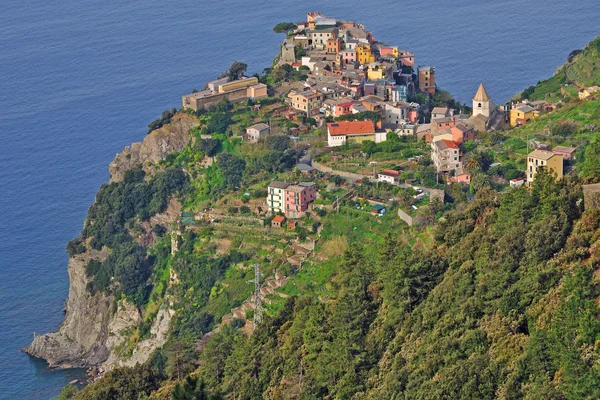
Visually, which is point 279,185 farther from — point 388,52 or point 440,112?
point 388,52

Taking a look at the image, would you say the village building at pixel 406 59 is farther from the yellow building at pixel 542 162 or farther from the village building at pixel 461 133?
the yellow building at pixel 542 162

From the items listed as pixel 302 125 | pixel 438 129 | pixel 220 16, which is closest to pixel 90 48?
pixel 220 16

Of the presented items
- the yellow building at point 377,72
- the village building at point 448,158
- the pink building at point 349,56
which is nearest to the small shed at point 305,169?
the village building at point 448,158

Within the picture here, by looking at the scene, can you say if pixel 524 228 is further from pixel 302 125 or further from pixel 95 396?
pixel 302 125

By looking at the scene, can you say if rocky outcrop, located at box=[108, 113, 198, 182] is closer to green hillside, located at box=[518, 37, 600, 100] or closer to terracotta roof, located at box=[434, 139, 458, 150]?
terracotta roof, located at box=[434, 139, 458, 150]

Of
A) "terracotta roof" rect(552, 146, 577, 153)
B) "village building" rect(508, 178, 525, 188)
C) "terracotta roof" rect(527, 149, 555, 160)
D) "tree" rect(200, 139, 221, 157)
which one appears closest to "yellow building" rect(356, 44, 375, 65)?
"tree" rect(200, 139, 221, 157)

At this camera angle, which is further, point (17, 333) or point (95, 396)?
point (17, 333)
